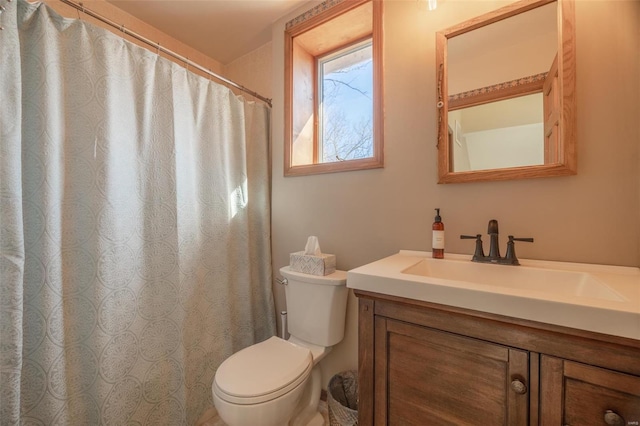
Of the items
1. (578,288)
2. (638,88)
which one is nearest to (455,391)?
(578,288)

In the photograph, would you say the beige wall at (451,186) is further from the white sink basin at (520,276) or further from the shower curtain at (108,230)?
the shower curtain at (108,230)

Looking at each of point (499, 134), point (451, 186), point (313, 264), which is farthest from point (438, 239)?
point (313, 264)

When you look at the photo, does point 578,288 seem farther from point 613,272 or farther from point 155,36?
point 155,36

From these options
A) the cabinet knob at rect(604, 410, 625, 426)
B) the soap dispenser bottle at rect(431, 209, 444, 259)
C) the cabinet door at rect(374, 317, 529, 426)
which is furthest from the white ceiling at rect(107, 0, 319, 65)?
the cabinet knob at rect(604, 410, 625, 426)

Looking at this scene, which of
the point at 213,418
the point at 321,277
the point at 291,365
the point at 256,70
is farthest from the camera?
the point at 256,70

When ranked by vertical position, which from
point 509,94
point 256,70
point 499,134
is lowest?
point 499,134

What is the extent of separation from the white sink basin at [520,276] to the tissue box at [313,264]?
1.55ft

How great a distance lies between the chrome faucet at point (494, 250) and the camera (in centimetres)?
100

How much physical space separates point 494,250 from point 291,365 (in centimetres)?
99

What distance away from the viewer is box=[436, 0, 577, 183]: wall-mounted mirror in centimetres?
97

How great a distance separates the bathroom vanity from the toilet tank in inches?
16.8

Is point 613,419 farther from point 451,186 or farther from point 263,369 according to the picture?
point 263,369

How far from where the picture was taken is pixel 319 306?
135 centimetres

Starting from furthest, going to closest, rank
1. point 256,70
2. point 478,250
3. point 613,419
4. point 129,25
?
point 256,70 → point 129,25 → point 478,250 → point 613,419
